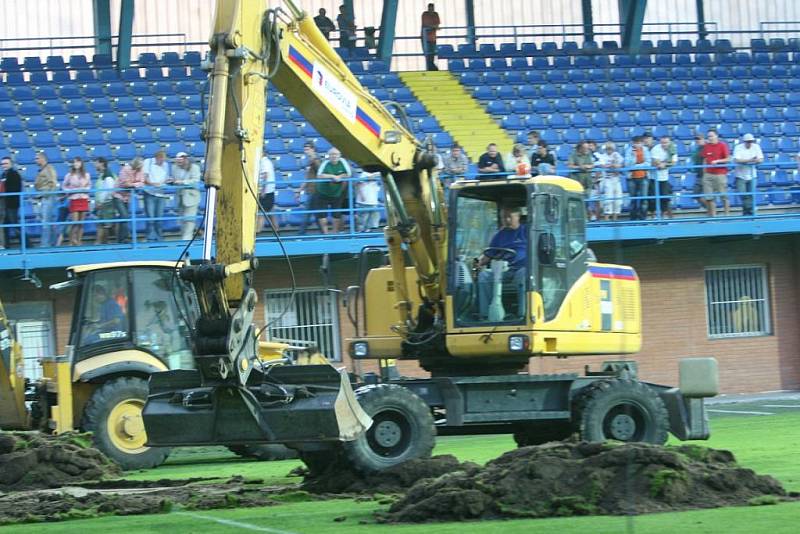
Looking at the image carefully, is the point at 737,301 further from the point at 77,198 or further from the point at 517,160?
the point at 77,198

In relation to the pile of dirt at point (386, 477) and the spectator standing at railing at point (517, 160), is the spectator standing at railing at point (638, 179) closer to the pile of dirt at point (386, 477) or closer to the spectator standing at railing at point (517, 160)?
the spectator standing at railing at point (517, 160)

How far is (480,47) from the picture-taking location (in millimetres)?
35688

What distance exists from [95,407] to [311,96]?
552cm

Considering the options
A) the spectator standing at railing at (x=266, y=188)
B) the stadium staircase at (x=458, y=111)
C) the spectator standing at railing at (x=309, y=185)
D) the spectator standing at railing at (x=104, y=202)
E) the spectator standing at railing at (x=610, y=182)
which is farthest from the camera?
the stadium staircase at (x=458, y=111)

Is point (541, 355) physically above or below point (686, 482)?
above

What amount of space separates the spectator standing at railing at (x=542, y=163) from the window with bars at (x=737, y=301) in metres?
5.79

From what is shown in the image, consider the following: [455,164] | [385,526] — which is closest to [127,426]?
[385,526]

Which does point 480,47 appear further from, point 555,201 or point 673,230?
point 555,201

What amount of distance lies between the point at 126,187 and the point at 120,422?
7.04 m

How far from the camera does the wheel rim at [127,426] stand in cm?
1814

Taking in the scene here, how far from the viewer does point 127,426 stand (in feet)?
59.6

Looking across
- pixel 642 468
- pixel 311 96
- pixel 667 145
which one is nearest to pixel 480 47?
pixel 667 145

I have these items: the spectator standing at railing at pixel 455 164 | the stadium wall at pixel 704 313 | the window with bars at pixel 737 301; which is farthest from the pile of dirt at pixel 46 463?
the window with bars at pixel 737 301

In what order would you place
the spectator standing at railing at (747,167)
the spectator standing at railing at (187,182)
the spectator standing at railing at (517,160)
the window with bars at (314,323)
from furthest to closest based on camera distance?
the spectator standing at railing at (747,167) < the window with bars at (314,323) < the spectator standing at railing at (517,160) < the spectator standing at railing at (187,182)
